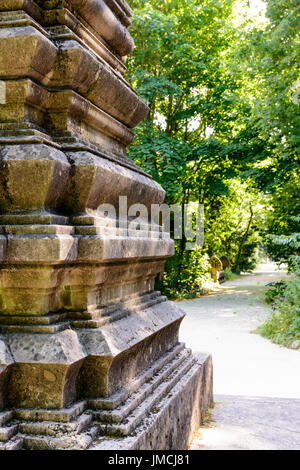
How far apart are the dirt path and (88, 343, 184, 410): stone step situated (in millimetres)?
550

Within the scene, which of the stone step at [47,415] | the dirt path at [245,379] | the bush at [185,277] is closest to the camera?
the stone step at [47,415]

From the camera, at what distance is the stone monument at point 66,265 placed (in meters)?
1.84

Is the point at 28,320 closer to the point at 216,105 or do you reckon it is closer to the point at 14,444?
the point at 14,444

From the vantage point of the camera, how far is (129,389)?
2146 millimetres

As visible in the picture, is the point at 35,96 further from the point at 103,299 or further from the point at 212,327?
the point at 212,327

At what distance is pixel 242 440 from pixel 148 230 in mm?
1480

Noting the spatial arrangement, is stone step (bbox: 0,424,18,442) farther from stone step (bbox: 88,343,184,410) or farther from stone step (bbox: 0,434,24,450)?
stone step (bbox: 88,343,184,410)

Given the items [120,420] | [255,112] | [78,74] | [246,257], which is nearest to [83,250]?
[120,420]

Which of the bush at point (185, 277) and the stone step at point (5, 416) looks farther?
the bush at point (185, 277)

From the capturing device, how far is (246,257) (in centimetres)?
3491

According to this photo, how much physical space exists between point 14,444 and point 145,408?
66cm

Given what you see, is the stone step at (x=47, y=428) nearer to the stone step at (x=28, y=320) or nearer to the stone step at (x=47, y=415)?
the stone step at (x=47, y=415)

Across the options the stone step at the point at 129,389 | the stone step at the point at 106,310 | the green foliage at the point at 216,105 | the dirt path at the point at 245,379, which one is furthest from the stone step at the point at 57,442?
the green foliage at the point at 216,105

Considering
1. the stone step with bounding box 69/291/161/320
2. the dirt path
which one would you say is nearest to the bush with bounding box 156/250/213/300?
the dirt path
